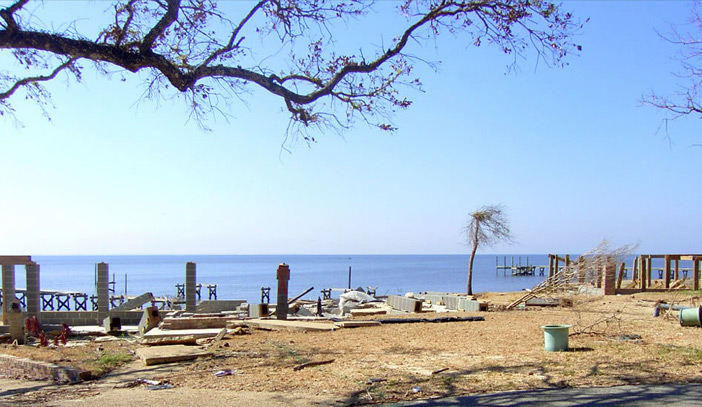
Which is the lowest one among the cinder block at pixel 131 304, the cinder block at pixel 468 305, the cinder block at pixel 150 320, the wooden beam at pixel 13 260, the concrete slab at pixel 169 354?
the cinder block at pixel 131 304

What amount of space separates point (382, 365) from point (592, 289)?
18427mm

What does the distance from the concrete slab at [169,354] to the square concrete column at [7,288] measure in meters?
11.1

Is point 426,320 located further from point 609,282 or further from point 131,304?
point 131,304

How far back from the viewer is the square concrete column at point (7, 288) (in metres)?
21.0

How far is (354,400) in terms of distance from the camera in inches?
309

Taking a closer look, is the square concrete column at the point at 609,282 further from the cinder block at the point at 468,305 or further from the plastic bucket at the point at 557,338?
the plastic bucket at the point at 557,338

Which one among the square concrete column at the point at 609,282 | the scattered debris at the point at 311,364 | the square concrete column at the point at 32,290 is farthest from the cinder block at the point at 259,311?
the square concrete column at the point at 609,282

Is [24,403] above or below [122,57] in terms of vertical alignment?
below

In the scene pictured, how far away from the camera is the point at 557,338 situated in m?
11.3

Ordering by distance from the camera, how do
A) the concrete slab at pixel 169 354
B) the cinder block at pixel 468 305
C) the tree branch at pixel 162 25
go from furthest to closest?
the cinder block at pixel 468 305 < the concrete slab at pixel 169 354 < the tree branch at pixel 162 25

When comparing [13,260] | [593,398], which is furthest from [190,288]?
[593,398]

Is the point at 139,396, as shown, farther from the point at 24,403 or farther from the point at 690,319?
the point at 690,319

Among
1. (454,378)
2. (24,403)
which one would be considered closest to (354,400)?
(454,378)

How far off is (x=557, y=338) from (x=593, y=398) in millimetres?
3901
